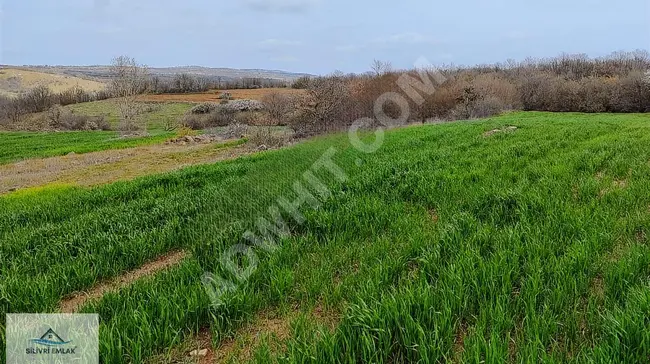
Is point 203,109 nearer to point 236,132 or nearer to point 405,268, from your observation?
point 236,132

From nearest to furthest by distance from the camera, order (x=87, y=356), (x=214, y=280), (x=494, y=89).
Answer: (x=87, y=356) → (x=214, y=280) → (x=494, y=89)

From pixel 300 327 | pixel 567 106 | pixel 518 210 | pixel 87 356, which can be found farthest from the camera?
pixel 567 106

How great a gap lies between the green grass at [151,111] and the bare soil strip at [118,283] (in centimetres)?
5786

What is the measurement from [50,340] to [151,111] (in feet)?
248

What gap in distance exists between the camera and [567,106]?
160ft

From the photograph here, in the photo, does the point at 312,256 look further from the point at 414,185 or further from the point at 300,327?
the point at 414,185

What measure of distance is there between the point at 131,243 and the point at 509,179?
20.5ft

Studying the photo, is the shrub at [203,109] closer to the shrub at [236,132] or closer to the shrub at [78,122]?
the shrub at [78,122]

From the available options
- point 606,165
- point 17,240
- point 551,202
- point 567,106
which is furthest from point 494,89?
point 17,240

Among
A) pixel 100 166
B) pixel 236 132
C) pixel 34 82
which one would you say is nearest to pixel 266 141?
pixel 100 166

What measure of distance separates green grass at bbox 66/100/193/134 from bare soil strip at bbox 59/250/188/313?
57.9 metres

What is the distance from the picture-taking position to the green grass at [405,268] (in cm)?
240

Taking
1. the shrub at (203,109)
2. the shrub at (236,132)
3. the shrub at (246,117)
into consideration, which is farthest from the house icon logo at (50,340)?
the shrub at (203,109)

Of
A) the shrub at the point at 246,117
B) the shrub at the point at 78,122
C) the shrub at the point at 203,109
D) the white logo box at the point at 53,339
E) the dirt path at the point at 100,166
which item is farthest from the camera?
the shrub at the point at 203,109
